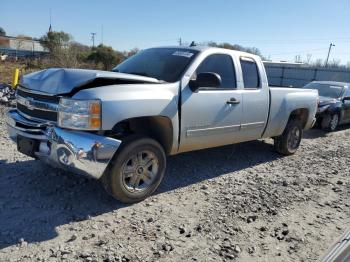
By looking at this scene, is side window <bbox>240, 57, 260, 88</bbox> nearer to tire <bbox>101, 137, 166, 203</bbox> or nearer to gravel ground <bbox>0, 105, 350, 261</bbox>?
gravel ground <bbox>0, 105, 350, 261</bbox>

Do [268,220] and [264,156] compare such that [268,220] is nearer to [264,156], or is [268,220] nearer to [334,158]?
[264,156]

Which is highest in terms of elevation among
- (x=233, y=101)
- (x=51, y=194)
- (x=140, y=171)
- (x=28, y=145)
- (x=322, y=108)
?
(x=233, y=101)

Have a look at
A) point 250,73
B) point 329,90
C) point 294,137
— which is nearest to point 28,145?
point 250,73

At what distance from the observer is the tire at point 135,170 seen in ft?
13.3

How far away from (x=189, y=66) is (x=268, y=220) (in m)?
2.21

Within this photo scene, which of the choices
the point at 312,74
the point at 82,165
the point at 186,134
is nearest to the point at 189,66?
the point at 186,134

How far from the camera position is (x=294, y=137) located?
24.2ft

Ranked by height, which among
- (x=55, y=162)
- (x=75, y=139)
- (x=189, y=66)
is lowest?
(x=55, y=162)

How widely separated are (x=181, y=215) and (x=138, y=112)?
1.29 meters

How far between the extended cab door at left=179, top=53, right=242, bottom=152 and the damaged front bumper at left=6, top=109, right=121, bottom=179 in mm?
1214

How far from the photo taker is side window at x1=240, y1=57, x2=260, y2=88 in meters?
5.80

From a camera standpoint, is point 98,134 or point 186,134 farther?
point 186,134

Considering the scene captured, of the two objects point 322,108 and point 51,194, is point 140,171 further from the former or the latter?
point 322,108

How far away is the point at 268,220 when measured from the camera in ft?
14.1
